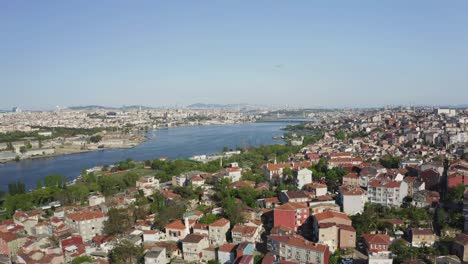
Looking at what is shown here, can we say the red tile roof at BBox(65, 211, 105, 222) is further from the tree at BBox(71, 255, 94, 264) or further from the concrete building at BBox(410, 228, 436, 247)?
the concrete building at BBox(410, 228, 436, 247)

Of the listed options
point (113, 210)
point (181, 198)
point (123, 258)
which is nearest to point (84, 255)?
point (123, 258)

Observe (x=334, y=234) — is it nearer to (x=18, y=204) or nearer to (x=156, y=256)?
(x=156, y=256)

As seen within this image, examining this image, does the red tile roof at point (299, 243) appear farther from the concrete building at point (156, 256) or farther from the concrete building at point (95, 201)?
the concrete building at point (95, 201)

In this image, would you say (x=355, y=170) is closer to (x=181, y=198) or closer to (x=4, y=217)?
(x=181, y=198)

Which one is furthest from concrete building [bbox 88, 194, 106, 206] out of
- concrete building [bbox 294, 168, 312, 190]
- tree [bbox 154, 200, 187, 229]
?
concrete building [bbox 294, 168, 312, 190]

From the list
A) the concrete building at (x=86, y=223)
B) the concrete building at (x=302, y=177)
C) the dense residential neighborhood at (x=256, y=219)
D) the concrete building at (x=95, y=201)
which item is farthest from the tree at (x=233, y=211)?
the concrete building at (x=95, y=201)

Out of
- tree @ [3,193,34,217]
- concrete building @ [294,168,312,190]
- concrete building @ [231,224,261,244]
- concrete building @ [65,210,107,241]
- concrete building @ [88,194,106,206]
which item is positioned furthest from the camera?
concrete building @ [294,168,312,190]

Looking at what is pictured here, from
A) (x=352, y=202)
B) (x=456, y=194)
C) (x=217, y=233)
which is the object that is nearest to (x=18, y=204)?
(x=217, y=233)
